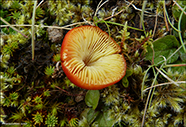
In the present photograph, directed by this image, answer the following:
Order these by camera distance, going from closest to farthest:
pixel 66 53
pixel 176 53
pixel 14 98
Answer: pixel 66 53
pixel 14 98
pixel 176 53

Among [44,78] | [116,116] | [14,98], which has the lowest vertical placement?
[116,116]

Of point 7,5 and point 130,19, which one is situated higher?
point 7,5

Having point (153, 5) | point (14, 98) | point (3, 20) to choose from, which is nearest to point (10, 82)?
point (14, 98)

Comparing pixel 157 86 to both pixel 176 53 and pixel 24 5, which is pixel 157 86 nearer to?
pixel 176 53

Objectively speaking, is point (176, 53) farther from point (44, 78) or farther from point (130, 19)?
point (44, 78)

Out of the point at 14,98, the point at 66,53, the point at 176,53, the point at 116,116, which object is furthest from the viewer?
the point at 176,53

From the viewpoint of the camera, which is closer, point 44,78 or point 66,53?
point 66,53
